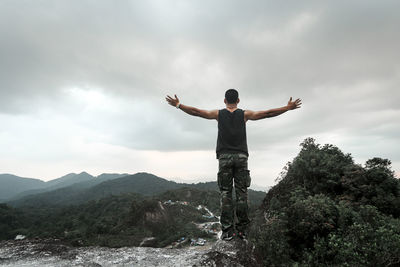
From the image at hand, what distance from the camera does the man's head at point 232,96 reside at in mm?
5352

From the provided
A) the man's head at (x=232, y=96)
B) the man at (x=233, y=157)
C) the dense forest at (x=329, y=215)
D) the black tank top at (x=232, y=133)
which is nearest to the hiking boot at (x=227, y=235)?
the man at (x=233, y=157)

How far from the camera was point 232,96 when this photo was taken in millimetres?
5352

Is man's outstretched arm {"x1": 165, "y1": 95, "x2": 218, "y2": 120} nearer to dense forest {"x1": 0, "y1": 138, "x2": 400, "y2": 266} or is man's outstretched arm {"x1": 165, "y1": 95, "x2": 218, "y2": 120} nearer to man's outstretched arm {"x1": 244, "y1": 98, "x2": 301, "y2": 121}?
man's outstretched arm {"x1": 244, "y1": 98, "x2": 301, "y2": 121}

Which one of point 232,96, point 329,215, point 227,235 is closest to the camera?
point 227,235

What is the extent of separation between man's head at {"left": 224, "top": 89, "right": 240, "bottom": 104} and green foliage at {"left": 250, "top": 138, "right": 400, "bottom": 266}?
12.0 feet

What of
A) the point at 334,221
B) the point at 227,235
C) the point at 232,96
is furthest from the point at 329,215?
the point at 232,96

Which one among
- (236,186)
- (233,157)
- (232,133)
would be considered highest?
(232,133)

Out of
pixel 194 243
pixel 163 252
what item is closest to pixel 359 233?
pixel 163 252

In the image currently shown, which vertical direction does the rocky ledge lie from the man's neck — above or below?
below

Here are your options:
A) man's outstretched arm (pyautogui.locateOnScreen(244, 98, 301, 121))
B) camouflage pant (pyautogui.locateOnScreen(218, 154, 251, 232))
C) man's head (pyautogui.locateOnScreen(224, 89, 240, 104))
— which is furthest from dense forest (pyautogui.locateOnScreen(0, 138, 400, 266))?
man's head (pyautogui.locateOnScreen(224, 89, 240, 104))

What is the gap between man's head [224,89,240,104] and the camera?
5.35m

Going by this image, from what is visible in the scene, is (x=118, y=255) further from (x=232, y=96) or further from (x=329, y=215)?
(x=329, y=215)

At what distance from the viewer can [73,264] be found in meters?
5.09

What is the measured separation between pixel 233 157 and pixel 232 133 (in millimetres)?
556
